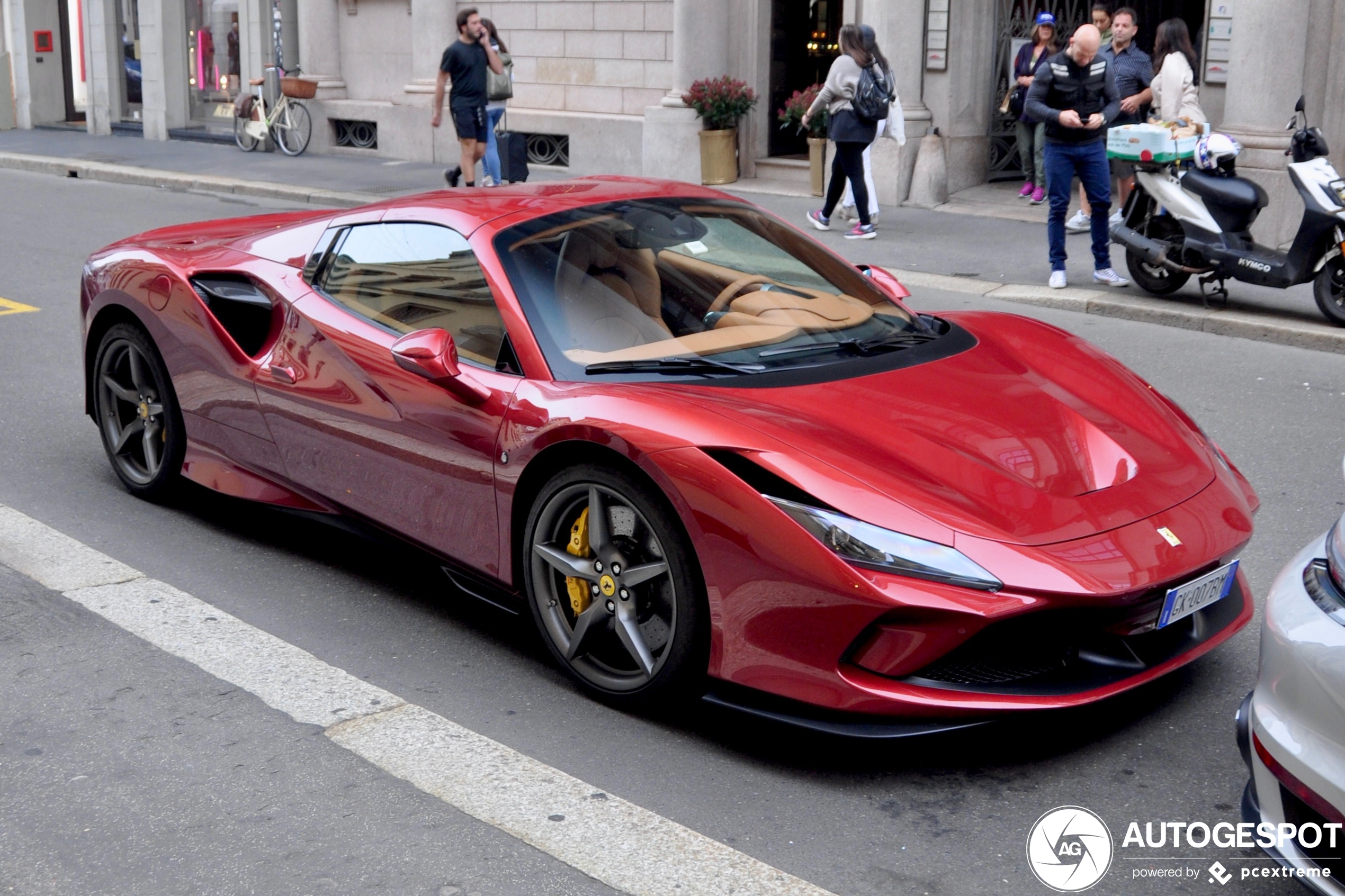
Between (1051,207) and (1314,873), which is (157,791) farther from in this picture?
(1051,207)

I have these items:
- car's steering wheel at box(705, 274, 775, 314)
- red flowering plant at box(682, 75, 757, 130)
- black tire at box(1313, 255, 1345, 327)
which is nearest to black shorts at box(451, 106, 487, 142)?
red flowering plant at box(682, 75, 757, 130)

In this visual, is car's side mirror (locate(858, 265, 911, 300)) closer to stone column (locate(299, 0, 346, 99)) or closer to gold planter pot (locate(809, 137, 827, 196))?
gold planter pot (locate(809, 137, 827, 196))

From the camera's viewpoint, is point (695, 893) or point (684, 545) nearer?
point (695, 893)

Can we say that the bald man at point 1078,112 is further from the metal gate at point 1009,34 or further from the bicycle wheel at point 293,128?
the bicycle wheel at point 293,128

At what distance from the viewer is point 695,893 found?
3.01 meters

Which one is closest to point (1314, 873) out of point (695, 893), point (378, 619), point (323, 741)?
point (695, 893)

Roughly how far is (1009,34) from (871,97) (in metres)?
4.29

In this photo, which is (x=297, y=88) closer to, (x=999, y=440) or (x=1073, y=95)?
(x=1073, y=95)

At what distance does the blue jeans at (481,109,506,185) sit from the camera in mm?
15336

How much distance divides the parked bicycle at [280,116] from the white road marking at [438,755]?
17.4 metres

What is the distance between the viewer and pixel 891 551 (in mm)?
3324

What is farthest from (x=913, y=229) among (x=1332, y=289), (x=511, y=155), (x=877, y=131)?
(x=1332, y=289)

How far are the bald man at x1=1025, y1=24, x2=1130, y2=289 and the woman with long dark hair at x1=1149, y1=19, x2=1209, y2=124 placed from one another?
2142 millimetres

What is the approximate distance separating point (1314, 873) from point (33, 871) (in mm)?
2572
